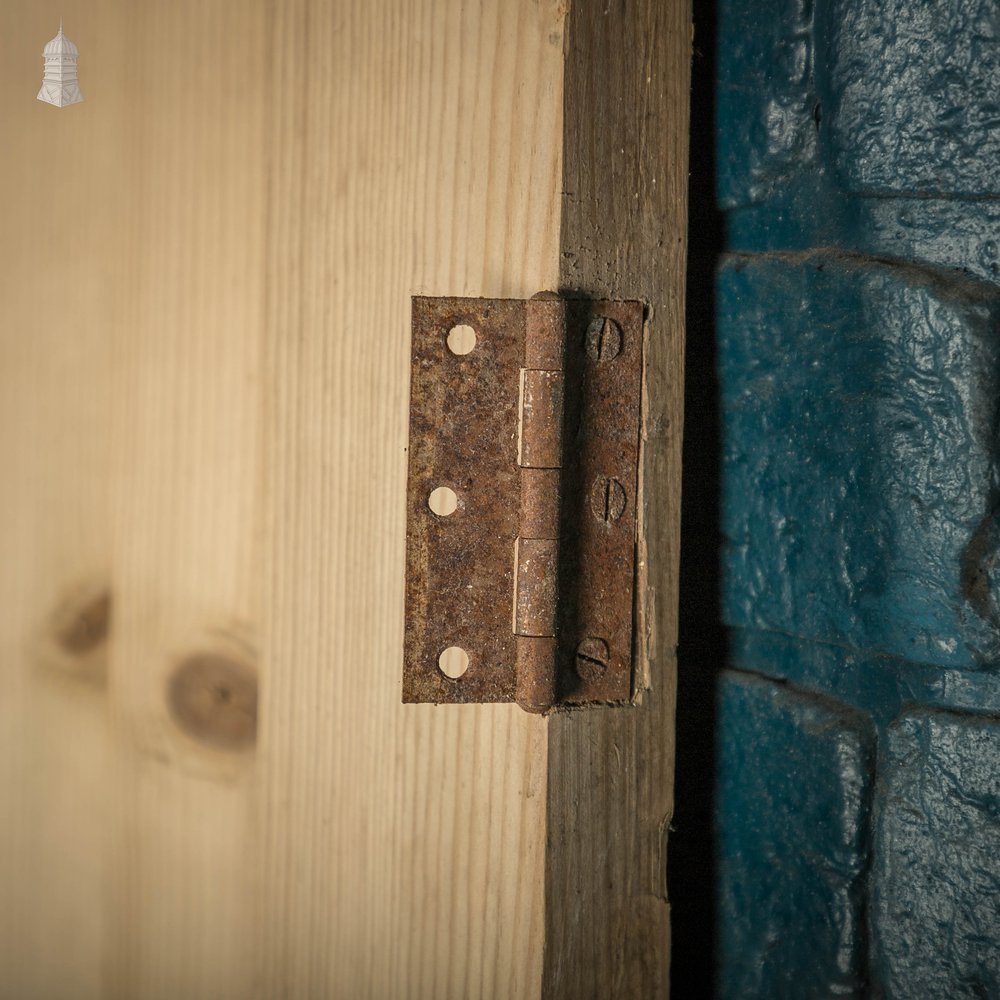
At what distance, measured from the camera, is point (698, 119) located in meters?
0.65

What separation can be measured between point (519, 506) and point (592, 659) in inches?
4.4

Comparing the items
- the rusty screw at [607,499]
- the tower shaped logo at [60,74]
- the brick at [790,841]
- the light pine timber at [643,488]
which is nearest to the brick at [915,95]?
the light pine timber at [643,488]

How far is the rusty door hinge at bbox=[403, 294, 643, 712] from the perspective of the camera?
22.6 inches

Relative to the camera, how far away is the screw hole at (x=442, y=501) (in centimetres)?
60

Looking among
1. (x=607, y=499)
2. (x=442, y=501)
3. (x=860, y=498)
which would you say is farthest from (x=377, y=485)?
(x=860, y=498)

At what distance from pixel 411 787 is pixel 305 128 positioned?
1.49 feet

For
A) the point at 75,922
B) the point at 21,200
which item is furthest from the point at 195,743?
the point at 21,200

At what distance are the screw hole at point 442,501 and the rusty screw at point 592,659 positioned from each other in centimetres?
12

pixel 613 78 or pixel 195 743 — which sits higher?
pixel 613 78

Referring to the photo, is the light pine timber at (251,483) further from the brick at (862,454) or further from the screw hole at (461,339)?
the brick at (862,454)

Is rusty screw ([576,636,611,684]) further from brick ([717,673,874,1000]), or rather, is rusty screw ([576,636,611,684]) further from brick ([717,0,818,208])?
brick ([717,0,818,208])

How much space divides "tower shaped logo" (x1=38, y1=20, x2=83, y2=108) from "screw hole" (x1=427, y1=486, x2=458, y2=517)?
0.36m

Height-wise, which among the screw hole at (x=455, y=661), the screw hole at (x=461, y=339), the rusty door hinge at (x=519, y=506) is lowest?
the screw hole at (x=455, y=661)

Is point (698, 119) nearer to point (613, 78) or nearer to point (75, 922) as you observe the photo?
point (613, 78)
